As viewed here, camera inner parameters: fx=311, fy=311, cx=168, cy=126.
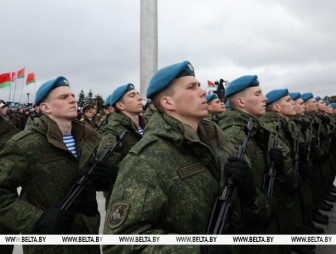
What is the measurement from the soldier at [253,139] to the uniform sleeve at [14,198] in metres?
1.70

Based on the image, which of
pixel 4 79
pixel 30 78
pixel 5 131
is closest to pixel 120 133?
pixel 5 131

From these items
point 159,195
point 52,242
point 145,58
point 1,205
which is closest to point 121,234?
point 159,195

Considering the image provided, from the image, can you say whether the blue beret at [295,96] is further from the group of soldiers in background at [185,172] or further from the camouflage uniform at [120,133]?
the camouflage uniform at [120,133]

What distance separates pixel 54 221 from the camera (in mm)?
2242

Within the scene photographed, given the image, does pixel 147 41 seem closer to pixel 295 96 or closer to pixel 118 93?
pixel 295 96

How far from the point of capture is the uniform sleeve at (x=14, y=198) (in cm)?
238

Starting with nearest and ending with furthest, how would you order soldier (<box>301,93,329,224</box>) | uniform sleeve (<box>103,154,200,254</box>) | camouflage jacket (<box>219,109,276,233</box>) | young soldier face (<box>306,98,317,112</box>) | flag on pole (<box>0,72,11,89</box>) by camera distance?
1. uniform sleeve (<box>103,154,200,254</box>)
2. camouflage jacket (<box>219,109,276,233</box>)
3. soldier (<box>301,93,329,224</box>)
4. young soldier face (<box>306,98,317,112</box>)
5. flag on pole (<box>0,72,11,89</box>)

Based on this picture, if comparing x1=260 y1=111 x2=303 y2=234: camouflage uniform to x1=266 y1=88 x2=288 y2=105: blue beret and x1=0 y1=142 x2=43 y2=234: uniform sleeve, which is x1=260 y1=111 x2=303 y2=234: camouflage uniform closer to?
x1=266 y1=88 x2=288 y2=105: blue beret

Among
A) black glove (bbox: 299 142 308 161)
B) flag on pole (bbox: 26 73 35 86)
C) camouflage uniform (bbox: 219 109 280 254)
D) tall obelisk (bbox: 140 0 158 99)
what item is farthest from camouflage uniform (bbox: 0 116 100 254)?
flag on pole (bbox: 26 73 35 86)

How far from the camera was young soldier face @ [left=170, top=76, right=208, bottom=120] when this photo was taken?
2.00 m

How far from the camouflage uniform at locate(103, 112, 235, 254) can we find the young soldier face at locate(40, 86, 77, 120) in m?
1.23

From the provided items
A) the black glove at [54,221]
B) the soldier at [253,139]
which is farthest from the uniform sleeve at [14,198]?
the soldier at [253,139]

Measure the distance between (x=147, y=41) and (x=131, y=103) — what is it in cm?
1113

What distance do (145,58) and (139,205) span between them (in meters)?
14.4
